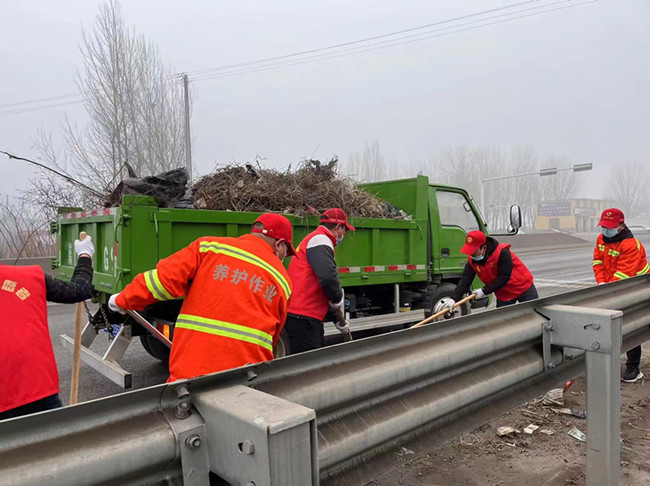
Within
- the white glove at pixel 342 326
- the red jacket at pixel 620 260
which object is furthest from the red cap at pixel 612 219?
the white glove at pixel 342 326

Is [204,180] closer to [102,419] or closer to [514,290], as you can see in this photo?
[514,290]

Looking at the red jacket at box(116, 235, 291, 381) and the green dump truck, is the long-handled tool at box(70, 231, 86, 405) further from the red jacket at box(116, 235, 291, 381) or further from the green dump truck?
the red jacket at box(116, 235, 291, 381)

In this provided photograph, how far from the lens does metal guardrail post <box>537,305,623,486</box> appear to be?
7.38ft

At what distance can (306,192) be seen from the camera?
613 centimetres

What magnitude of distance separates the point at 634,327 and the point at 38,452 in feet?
11.0

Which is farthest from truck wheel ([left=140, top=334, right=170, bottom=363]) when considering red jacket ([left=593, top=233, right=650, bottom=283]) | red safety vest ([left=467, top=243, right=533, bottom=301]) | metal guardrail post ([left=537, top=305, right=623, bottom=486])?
red jacket ([left=593, top=233, right=650, bottom=283])

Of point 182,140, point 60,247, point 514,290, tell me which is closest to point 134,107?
point 182,140

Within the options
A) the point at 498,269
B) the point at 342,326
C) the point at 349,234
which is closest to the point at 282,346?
the point at 342,326

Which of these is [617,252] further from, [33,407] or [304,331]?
[33,407]

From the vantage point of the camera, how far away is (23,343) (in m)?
2.32

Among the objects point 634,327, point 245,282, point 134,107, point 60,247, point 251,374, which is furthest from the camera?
point 134,107

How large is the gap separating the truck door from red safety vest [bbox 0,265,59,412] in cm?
554

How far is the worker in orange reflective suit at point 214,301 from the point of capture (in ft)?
7.83

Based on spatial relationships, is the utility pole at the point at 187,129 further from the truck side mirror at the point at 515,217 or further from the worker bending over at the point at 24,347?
the worker bending over at the point at 24,347
